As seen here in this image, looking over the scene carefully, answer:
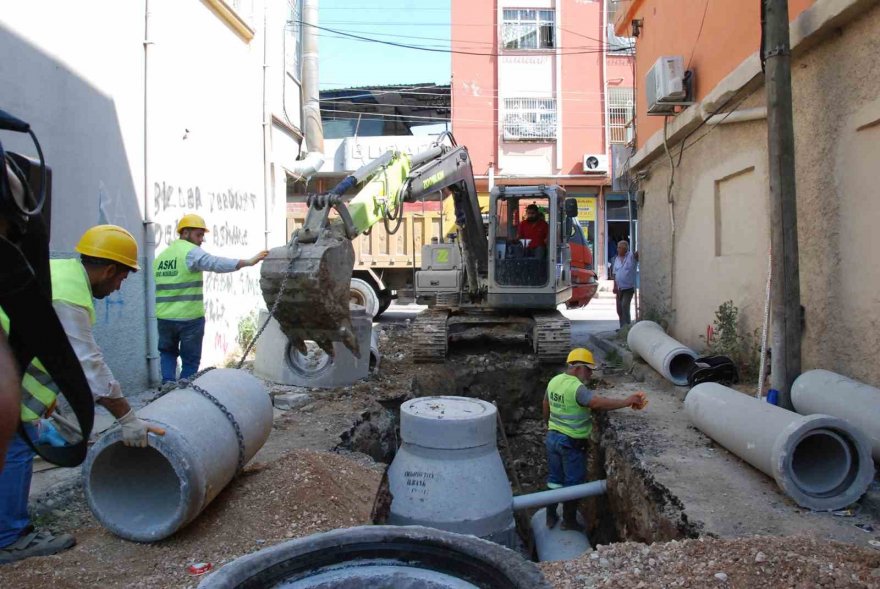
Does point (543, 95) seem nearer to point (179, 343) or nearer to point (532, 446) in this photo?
point (532, 446)

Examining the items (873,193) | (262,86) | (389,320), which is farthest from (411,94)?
(873,193)

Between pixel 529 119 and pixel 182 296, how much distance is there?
2028 centimetres

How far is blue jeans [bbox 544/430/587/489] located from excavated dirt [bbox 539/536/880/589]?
2061 mm

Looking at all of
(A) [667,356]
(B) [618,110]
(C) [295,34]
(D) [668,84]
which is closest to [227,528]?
(A) [667,356]

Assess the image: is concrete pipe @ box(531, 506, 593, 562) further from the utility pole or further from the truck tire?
the truck tire

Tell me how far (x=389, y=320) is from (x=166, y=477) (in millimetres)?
11836

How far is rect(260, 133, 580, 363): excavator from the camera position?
533cm

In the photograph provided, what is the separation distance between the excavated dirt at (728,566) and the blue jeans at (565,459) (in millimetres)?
2061

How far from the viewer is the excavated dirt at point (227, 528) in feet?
10.8

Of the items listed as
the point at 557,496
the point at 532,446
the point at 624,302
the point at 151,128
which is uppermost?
the point at 151,128

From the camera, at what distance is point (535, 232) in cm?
995

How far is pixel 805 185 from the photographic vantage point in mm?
6035

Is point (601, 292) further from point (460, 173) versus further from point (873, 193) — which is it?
point (873, 193)

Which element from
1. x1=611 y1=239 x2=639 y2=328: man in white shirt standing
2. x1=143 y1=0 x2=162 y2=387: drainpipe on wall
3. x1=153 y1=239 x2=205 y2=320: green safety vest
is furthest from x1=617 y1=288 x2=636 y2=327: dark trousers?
x1=153 y1=239 x2=205 y2=320: green safety vest
